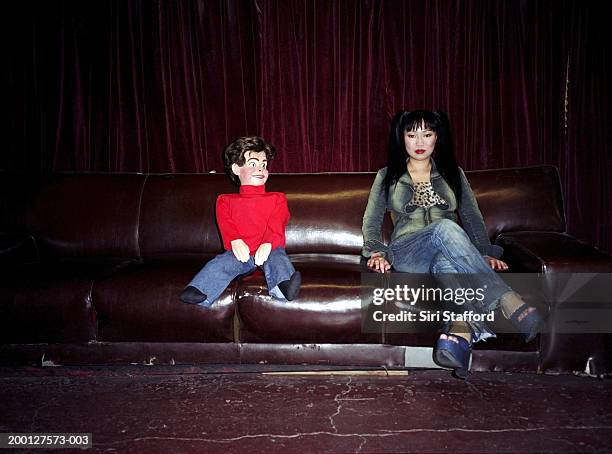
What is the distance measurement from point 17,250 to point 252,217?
117 cm

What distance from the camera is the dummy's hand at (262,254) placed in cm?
186

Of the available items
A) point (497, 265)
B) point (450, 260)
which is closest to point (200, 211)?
point (450, 260)

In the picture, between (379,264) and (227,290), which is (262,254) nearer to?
(227,290)

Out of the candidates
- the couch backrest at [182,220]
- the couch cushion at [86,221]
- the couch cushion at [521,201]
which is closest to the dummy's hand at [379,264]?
the couch cushion at [521,201]

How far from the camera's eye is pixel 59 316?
1.81 metres

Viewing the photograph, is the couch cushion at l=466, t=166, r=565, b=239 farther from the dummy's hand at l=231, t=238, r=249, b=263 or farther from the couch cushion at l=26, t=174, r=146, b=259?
the couch cushion at l=26, t=174, r=146, b=259

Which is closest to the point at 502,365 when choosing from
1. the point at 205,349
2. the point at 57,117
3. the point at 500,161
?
the point at 205,349

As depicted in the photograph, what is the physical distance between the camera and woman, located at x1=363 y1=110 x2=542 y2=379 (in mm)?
1687

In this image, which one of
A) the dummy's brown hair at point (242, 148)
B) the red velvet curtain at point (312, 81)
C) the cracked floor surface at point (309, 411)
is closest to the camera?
the cracked floor surface at point (309, 411)

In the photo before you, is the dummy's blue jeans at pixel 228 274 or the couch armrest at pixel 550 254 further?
the dummy's blue jeans at pixel 228 274

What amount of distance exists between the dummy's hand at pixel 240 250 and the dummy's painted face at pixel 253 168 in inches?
13.8

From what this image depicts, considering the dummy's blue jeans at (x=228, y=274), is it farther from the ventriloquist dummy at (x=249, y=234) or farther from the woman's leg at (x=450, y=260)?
the woman's leg at (x=450, y=260)

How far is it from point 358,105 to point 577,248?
1.51m

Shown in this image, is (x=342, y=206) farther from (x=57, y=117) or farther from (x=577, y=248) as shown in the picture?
(x=57, y=117)
